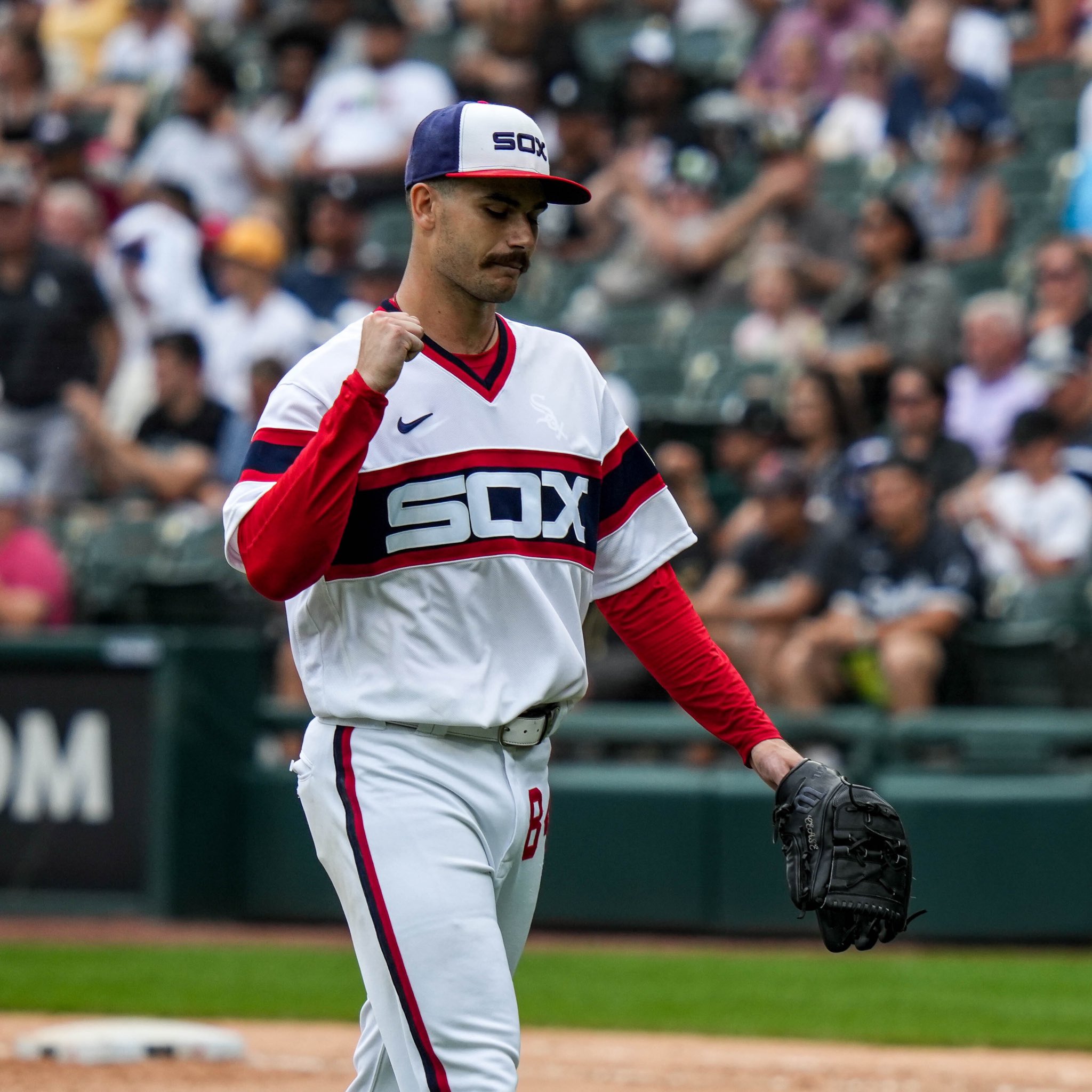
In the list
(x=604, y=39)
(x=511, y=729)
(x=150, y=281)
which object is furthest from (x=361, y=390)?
(x=604, y=39)

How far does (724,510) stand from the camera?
9.05 metres

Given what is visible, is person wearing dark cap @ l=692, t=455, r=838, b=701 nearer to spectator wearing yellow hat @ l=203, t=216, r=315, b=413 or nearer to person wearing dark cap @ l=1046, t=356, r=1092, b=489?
person wearing dark cap @ l=1046, t=356, r=1092, b=489

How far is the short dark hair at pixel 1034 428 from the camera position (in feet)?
25.5

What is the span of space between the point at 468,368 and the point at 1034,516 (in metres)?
5.08

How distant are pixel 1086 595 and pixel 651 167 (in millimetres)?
4140

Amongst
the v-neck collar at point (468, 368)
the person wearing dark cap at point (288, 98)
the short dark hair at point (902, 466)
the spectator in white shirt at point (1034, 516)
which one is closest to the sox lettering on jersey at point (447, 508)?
the v-neck collar at point (468, 368)

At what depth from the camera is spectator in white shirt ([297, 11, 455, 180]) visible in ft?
38.8

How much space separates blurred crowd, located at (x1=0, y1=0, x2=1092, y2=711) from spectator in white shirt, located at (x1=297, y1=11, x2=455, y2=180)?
2 cm

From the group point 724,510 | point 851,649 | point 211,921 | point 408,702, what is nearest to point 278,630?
point 211,921

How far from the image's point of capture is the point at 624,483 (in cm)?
338

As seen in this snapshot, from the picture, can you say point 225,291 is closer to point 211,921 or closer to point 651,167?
point 651,167

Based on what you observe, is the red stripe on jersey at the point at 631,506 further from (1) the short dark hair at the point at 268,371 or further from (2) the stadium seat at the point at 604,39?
(2) the stadium seat at the point at 604,39

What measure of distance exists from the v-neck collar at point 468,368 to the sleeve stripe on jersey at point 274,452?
25cm

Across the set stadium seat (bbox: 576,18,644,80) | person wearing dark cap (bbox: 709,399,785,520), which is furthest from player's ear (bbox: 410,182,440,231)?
stadium seat (bbox: 576,18,644,80)
